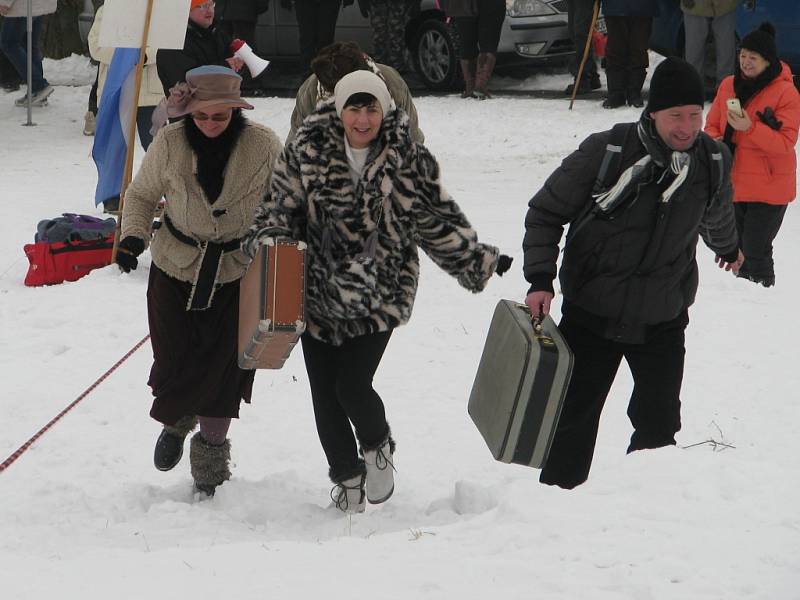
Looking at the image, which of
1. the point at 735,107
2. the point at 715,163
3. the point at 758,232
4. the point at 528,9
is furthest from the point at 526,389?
the point at 528,9

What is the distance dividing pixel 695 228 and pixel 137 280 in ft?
14.8

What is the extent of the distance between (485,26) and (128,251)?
30.6 feet

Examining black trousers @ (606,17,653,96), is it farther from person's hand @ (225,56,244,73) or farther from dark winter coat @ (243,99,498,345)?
dark winter coat @ (243,99,498,345)

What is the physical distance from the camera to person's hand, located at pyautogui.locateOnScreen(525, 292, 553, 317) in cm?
458

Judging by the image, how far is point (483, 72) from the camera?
14.2m

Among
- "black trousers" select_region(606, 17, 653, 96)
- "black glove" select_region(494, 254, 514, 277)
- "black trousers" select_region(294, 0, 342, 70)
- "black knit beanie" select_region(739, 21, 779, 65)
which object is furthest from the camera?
"black trousers" select_region(294, 0, 342, 70)

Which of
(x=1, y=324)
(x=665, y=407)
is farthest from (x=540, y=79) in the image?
(x=665, y=407)

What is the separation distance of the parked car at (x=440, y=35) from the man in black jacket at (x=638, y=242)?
9.62 meters

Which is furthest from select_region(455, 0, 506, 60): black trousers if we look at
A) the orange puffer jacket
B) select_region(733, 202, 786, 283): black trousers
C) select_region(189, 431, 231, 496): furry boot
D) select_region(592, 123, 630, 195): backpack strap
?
select_region(592, 123, 630, 195): backpack strap

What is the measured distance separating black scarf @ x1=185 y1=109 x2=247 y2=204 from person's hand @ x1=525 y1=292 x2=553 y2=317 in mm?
1307

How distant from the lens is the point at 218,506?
5246 mm

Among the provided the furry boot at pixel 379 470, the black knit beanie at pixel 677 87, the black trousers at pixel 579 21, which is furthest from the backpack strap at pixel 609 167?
the black trousers at pixel 579 21

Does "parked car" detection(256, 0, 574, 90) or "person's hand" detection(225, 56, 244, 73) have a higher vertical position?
"person's hand" detection(225, 56, 244, 73)

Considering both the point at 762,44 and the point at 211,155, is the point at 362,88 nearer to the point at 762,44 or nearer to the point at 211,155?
the point at 211,155
